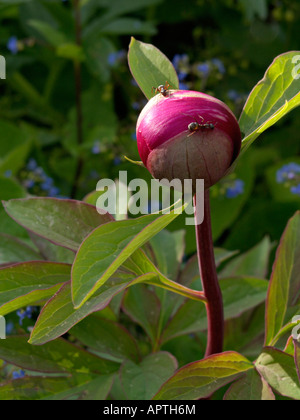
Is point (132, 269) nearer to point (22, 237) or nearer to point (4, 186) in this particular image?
point (22, 237)

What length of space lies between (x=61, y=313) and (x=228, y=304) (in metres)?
0.32

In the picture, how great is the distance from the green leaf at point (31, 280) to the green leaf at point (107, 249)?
100 millimetres

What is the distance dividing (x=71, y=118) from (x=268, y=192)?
1.95 feet

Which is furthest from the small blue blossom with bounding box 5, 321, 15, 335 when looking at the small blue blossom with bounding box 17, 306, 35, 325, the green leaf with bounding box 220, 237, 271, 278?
the green leaf with bounding box 220, 237, 271, 278

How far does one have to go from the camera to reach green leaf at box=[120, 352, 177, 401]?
69cm

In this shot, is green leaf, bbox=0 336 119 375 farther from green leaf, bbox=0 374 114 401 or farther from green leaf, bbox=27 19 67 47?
green leaf, bbox=27 19 67 47

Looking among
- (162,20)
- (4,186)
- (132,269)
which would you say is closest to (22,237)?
(4,186)

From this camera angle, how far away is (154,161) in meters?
0.53

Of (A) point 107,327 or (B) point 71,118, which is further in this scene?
(B) point 71,118

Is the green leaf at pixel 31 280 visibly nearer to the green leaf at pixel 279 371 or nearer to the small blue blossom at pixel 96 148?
the green leaf at pixel 279 371

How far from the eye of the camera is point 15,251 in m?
0.81

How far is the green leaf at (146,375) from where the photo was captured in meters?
0.69

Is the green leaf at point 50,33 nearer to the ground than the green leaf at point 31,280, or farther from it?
farther from it

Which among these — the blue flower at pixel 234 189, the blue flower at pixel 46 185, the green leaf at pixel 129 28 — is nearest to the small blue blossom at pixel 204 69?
the green leaf at pixel 129 28
